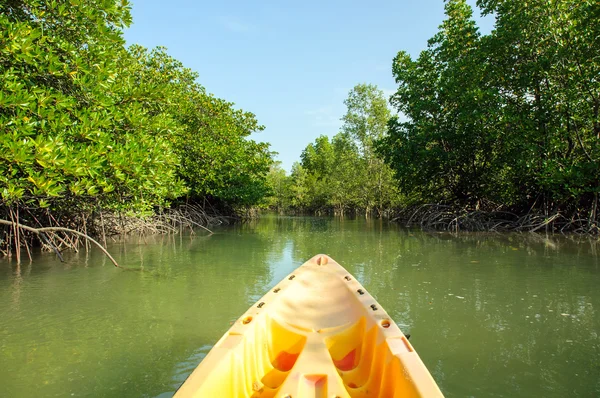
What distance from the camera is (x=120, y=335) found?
140 inches

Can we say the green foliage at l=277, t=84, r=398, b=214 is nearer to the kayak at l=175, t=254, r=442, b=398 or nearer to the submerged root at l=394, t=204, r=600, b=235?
the submerged root at l=394, t=204, r=600, b=235

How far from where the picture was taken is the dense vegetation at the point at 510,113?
11.2 m

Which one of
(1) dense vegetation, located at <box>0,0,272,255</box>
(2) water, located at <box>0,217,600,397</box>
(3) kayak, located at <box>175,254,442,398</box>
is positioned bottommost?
(2) water, located at <box>0,217,600,397</box>

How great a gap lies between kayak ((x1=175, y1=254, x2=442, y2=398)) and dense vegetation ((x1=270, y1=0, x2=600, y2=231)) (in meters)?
11.6

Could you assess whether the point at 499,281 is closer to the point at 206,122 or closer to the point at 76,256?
the point at 76,256

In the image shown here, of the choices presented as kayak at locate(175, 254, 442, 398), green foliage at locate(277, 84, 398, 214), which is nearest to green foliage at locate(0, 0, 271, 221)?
kayak at locate(175, 254, 442, 398)

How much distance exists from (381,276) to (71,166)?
5.21 metres

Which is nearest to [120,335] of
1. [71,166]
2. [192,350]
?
[192,350]

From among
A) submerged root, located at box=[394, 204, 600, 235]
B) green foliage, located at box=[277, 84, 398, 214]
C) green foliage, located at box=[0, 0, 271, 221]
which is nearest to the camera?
green foliage, located at box=[0, 0, 271, 221]

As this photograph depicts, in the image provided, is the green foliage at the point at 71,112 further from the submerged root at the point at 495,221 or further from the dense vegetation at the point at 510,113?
the submerged root at the point at 495,221

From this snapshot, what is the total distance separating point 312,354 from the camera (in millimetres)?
2438

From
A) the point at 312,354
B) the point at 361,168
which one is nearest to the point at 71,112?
the point at 312,354

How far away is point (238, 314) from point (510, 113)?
12.7 m

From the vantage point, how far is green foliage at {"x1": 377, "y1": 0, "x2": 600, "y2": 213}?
1123 centimetres
